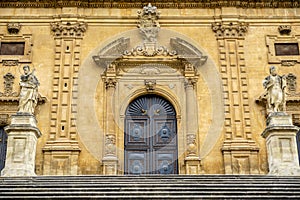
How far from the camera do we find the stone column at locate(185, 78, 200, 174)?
1432 cm

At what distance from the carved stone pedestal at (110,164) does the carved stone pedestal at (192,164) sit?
6.67 feet

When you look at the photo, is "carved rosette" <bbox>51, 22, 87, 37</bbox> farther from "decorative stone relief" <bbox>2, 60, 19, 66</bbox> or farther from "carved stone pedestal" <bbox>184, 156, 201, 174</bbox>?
"carved stone pedestal" <bbox>184, 156, 201, 174</bbox>

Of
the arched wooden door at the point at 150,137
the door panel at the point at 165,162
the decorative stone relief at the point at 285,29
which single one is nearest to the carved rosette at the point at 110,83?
the arched wooden door at the point at 150,137

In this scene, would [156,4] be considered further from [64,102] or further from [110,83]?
[64,102]

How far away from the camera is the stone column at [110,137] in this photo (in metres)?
14.2

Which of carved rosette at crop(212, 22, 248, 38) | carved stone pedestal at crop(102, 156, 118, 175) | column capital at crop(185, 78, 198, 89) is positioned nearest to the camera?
carved stone pedestal at crop(102, 156, 118, 175)

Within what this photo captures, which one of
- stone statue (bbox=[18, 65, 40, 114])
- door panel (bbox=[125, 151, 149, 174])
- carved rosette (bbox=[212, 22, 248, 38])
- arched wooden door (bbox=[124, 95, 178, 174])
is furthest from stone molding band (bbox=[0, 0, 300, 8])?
door panel (bbox=[125, 151, 149, 174])

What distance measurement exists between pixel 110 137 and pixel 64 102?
5.93 ft

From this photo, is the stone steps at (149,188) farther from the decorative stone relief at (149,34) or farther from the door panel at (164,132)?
the decorative stone relief at (149,34)

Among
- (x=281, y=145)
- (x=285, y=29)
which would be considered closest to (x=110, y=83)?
(x=281, y=145)

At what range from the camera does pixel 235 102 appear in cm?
1506

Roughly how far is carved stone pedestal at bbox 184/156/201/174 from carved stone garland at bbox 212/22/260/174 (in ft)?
2.65

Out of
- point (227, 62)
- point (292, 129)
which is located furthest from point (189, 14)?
point (292, 129)

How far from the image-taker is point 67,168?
46.4 ft
